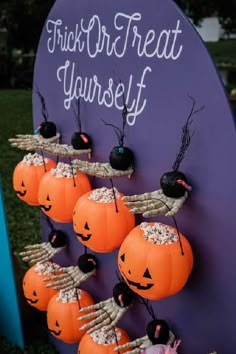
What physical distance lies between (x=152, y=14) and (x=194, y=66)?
0.99 feet

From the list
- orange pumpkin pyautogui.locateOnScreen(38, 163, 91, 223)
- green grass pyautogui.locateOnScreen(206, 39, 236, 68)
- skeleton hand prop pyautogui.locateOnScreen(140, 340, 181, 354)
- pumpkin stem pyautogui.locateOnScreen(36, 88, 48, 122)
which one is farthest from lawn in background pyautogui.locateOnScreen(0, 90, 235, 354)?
green grass pyautogui.locateOnScreen(206, 39, 236, 68)

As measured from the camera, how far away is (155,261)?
1807 mm

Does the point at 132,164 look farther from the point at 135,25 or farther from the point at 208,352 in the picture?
the point at 208,352

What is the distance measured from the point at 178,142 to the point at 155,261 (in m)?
0.47

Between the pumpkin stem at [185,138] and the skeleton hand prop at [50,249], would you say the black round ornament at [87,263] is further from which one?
the pumpkin stem at [185,138]

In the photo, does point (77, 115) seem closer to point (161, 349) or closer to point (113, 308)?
point (113, 308)

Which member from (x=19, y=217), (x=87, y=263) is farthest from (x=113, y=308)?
(x=19, y=217)

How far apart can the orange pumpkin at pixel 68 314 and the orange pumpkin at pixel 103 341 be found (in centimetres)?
20

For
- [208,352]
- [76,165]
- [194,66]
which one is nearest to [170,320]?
[208,352]

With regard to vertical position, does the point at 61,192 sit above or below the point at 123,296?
above

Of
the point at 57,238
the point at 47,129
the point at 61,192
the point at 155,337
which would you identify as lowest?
the point at 155,337

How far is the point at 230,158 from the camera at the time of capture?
1796mm

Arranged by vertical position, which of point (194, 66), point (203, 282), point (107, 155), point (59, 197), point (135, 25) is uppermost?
point (135, 25)

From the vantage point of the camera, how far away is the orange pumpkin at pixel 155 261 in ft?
5.95
